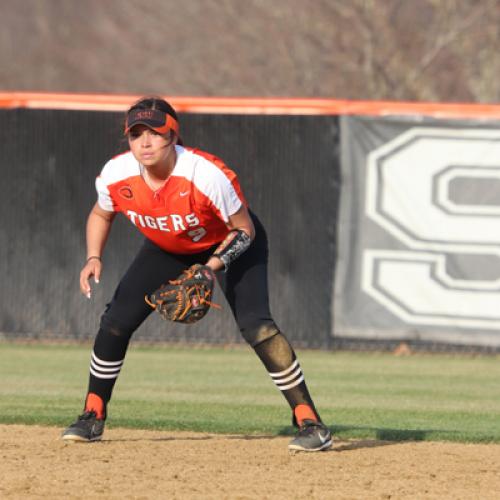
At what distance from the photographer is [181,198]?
21.9 feet

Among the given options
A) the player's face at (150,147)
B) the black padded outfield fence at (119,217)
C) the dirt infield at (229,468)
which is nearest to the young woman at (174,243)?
the player's face at (150,147)

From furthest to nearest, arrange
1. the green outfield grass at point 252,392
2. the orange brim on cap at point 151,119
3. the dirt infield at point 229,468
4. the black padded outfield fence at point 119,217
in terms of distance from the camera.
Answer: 1. the black padded outfield fence at point 119,217
2. the green outfield grass at point 252,392
3. the orange brim on cap at point 151,119
4. the dirt infield at point 229,468

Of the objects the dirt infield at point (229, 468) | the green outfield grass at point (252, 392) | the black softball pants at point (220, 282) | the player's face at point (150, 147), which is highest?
the player's face at point (150, 147)

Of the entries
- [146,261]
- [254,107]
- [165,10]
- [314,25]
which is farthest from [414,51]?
[146,261]

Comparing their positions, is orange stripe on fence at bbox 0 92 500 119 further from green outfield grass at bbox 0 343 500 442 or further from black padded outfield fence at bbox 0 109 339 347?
green outfield grass at bbox 0 343 500 442

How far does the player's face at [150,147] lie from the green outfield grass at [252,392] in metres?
1.95

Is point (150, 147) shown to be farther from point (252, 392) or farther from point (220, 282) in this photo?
point (252, 392)

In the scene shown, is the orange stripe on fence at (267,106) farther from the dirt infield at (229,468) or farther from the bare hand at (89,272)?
the bare hand at (89,272)

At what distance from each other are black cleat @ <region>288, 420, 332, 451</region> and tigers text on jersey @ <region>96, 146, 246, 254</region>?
3.37 ft

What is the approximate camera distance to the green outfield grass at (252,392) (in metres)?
8.23

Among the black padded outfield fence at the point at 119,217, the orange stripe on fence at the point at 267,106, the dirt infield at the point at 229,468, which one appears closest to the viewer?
the dirt infield at the point at 229,468

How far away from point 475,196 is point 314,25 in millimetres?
11071

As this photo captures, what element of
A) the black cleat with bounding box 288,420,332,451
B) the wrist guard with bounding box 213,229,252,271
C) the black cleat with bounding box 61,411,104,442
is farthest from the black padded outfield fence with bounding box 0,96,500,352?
the wrist guard with bounding box 213,229,252,271

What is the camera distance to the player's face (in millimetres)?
6629
